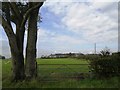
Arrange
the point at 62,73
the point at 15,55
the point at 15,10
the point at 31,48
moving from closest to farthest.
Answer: the point at 15,55
the point at 15,10
the point at 31,48
the point at 62,73

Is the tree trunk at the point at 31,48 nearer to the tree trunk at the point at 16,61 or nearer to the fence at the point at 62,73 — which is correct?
the tree trunk at the point at 16,61

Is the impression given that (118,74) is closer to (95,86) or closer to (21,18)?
(95,86)

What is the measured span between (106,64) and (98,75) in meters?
0.80

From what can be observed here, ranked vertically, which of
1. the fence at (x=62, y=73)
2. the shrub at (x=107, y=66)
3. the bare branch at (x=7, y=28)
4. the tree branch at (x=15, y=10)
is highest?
the tree branch at (x=15, y=10)

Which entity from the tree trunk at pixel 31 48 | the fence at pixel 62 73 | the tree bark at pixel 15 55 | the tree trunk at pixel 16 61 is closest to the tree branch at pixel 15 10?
the tree trunk at pixel 31 48

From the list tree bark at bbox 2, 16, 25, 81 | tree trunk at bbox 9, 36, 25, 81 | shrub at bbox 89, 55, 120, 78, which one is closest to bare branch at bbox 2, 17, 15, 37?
tree bark at bbox 2, 16, 25, 81

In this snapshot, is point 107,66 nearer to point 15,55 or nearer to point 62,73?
point 62,73

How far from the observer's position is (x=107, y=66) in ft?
50.4

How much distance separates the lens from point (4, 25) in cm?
1433

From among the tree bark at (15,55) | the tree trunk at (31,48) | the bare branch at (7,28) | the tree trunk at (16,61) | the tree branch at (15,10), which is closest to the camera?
the bare branch at (7,28)

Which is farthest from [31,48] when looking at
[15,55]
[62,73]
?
[62,73]

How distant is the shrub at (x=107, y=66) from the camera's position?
50.4 feet

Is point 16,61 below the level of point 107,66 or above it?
above

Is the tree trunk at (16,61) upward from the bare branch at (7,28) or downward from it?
downward
